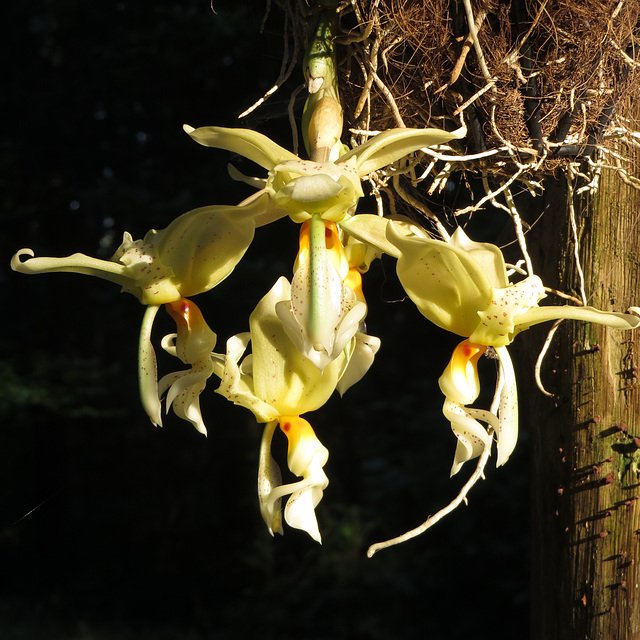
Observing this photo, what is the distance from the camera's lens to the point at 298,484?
0.53 meters

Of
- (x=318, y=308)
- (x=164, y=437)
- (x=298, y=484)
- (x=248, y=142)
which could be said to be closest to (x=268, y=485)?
(x=298, y=484)

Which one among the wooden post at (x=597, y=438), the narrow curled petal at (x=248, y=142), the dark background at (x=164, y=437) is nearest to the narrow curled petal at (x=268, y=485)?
the narrow curled petal at (x=248, y=142)

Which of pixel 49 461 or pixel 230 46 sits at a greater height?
pixel 230 46

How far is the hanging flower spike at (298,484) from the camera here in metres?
0.53

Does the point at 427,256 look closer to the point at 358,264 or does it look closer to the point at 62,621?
the point at 358,264

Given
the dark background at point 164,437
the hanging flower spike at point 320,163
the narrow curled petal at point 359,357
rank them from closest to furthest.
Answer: the hanging flower spike at point 320,163 < the narrow curled petal at point 359,357 < the dark background at point 164,437

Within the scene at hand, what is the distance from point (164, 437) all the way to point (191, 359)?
2.15m

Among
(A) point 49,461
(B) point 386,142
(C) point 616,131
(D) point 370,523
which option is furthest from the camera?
(A) point 49,461

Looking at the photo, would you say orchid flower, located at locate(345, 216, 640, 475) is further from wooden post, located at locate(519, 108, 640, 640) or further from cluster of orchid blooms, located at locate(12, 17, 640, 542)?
wooden post, located at locate(519, 108, 640, 640)

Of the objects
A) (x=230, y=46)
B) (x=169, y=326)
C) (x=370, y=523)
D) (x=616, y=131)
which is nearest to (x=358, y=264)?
(x=616, y=131)

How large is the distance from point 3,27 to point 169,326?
4.33 feet

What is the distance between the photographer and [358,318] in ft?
1.68

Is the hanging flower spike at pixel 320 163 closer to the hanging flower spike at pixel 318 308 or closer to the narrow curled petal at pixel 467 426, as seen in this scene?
the hanging flower spike at pixel 318 308

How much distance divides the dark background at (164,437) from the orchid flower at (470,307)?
1296 mm
